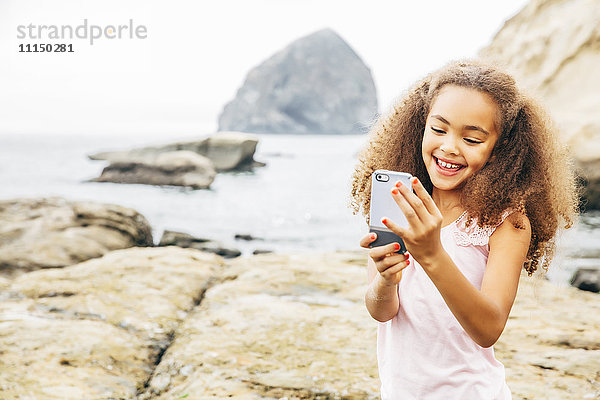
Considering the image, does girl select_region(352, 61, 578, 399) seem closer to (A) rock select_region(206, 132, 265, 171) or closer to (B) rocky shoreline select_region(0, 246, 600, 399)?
(B) rocky shoreline select_region(0, 246, 600, 399)

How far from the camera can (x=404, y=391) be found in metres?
1.76

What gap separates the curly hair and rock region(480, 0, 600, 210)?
1233 centimetres

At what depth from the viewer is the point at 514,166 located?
1854mm

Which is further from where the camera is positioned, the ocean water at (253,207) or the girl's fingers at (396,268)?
the ocean water at (253,207)

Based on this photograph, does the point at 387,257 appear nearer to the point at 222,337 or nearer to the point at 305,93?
the point at 222,337

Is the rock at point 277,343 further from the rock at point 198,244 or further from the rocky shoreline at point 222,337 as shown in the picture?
the rock at point 198,244

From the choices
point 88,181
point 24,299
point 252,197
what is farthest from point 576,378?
point 88,181

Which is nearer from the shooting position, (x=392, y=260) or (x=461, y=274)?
(x=461, y=274)

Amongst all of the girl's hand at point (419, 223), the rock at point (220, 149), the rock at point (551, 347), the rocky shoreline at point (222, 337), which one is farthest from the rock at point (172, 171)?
the girl's hand at point (419, 223)

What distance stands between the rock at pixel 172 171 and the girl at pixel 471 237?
21561 millimetres

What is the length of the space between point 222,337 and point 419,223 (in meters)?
2.29

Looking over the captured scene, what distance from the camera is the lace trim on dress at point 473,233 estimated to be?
1.72 metres

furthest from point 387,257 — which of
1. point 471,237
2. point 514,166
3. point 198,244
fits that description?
point 198,244

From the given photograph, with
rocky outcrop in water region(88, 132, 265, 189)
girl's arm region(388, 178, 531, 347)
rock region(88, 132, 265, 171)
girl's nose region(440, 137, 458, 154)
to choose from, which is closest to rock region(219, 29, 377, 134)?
rock region(88, 132, 265, 171)
